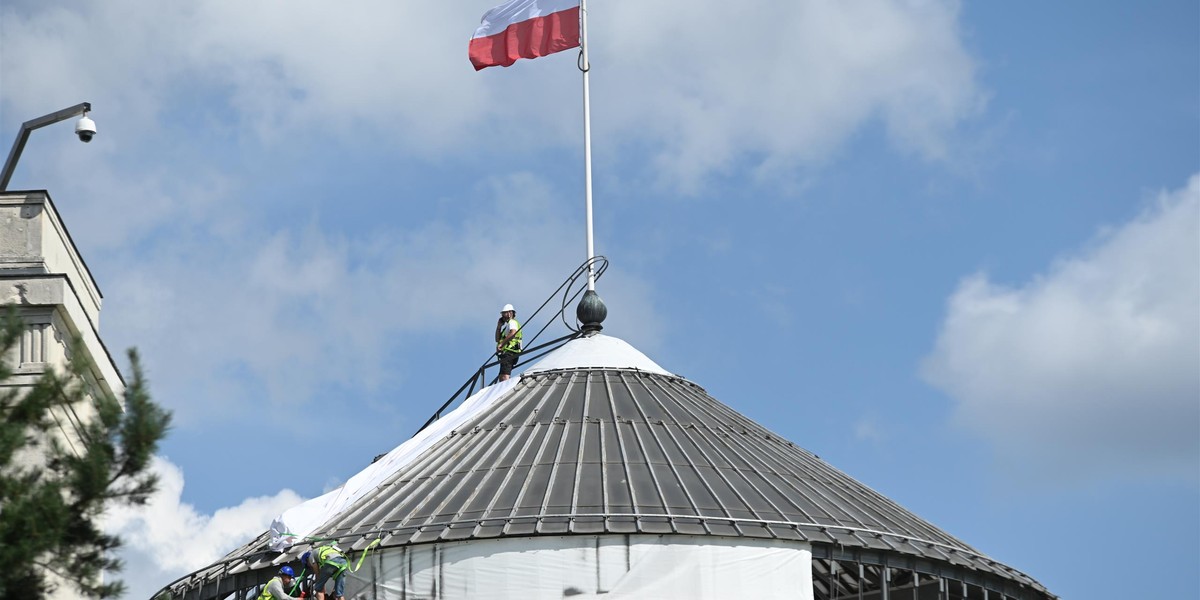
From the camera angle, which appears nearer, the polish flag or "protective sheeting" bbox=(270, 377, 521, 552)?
"protective sheeting" bbox=(270, 377, 521, 552)

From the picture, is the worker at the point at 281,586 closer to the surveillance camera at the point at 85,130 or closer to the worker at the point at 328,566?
the worker at the point at 328,566

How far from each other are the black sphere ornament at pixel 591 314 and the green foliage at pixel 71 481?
24011 mm

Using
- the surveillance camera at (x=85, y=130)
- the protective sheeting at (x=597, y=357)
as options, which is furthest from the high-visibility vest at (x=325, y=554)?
the protective sheeting at (x=597, y=357)

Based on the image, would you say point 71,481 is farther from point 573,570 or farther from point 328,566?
point 573,570

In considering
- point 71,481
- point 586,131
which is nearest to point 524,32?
point 586,131

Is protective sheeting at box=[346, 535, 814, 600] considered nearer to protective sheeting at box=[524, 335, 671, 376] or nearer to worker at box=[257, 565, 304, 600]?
worker at box=[257, 565, 304, 600]

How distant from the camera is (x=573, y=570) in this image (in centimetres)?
3425

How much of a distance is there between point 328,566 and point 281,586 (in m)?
0.93

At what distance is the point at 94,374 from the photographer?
31906mm

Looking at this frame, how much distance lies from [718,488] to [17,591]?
1856 cm

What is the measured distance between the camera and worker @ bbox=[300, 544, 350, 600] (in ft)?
102

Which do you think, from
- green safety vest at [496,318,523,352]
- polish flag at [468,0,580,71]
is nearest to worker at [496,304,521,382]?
green safety vest at [496,318,523,352]

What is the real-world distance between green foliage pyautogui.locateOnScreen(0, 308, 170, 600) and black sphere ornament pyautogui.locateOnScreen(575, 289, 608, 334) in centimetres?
2401

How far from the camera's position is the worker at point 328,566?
3117 cm
